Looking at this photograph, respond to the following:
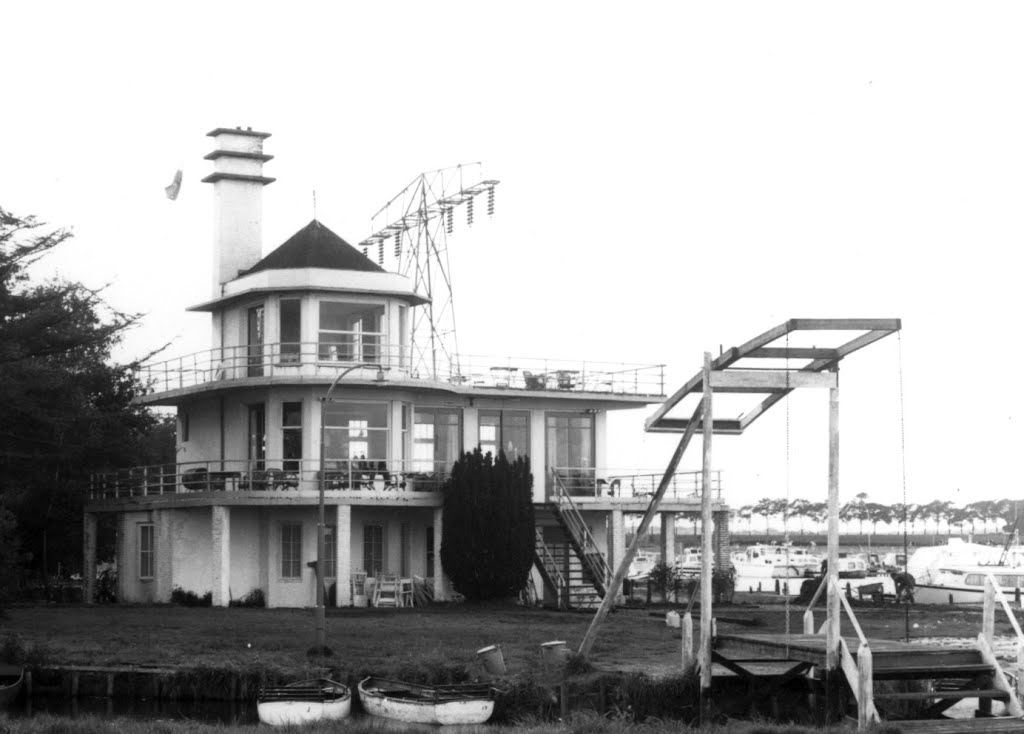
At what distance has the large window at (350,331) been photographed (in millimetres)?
49125

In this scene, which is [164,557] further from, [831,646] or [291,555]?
[831,646]

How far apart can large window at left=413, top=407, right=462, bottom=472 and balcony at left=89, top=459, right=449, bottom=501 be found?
0.47ft

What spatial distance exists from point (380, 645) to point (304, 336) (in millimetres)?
→ 15921

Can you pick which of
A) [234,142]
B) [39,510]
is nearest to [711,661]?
[234,142]

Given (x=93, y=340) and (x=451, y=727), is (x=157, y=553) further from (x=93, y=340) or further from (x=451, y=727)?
(x=451, y=727)

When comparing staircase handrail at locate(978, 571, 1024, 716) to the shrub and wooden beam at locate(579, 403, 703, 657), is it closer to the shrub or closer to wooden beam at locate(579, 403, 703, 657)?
wooden beam at locate(579, 403, 703, 657)

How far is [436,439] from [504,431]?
231 centimetres

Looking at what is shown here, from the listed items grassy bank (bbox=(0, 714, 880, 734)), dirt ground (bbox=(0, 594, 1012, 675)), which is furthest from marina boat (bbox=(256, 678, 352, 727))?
dirt ground (bbox=(0, 594, 1012, 675))

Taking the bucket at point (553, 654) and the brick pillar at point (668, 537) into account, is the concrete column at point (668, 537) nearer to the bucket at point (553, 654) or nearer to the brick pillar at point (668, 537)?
the brick pillar at point (668, 537)

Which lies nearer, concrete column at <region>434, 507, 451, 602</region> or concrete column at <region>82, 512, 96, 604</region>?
concrete column at <region>434, 507, 451, 602</region>

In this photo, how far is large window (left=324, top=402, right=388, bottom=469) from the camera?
160ft

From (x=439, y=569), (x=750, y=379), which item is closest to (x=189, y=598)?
(x=439, y=569)

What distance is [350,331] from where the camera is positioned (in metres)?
49.8

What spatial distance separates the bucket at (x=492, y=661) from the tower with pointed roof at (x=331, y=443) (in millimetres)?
16994
